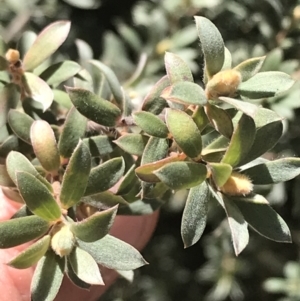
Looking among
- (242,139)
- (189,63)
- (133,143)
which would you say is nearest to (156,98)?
(133,143)

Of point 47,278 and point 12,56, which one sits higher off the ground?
point 12,56

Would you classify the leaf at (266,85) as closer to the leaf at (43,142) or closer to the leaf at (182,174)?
the leaf at (182,174)

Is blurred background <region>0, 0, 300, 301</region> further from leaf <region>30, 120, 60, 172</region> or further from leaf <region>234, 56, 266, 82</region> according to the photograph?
leaf <region>234, 56, 266, 82</region>

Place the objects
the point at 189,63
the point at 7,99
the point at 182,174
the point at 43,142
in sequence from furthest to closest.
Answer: the point at 189,63, the point at 7,99, the point at 43,142, the point at 182,174

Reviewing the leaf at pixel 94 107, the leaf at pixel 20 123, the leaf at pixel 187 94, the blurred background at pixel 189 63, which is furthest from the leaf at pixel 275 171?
the blurred background at pixel 189 63

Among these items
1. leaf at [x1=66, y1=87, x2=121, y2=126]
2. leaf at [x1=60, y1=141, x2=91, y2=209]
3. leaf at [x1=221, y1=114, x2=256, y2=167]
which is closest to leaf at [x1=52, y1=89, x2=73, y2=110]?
leaf at [x1=66, y1=87, x2=121, y2=126]

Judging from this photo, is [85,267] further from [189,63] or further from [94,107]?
[189,63]

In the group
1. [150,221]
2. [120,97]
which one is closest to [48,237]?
[120,97]
